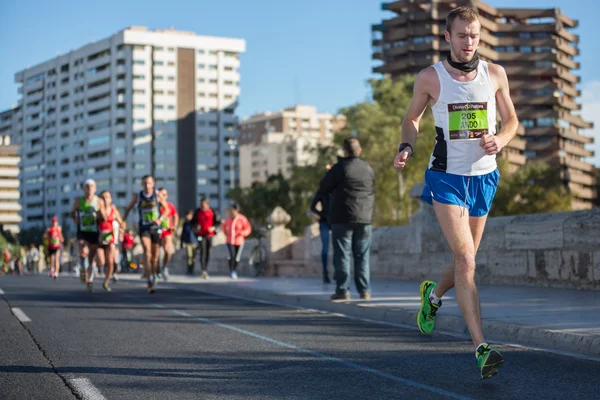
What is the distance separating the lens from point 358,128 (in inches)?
2712

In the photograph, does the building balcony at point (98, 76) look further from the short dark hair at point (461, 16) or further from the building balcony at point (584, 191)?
the short dark hair at point (461, 16)

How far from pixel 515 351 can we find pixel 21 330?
15.9 ft

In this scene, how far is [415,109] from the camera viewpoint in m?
6.82

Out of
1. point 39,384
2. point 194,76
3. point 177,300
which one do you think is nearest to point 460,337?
point 39,384

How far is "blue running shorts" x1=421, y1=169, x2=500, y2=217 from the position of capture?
21.5 feet

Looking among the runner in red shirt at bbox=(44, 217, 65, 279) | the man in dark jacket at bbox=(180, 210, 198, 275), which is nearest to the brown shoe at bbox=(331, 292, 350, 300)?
the man in dark jacket at bbox=(180, 210, 198, 275)

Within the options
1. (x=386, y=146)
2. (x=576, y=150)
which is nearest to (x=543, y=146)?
A: (x=576, y=150)

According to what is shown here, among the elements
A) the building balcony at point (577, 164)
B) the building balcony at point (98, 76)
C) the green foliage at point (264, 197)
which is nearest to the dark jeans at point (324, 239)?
the green foliage at point (264, 197)

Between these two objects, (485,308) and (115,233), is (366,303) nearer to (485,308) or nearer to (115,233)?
(485,308)

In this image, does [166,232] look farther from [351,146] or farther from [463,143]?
[463,143]

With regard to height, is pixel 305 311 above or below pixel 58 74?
below

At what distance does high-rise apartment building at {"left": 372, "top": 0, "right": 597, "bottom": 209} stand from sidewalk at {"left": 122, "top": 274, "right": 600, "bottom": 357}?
11744cm

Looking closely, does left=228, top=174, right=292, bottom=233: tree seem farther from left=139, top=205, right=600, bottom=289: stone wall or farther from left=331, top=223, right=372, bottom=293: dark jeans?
left=331, top=223, right=372, bottom=293: dark jeans

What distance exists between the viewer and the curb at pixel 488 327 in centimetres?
767
